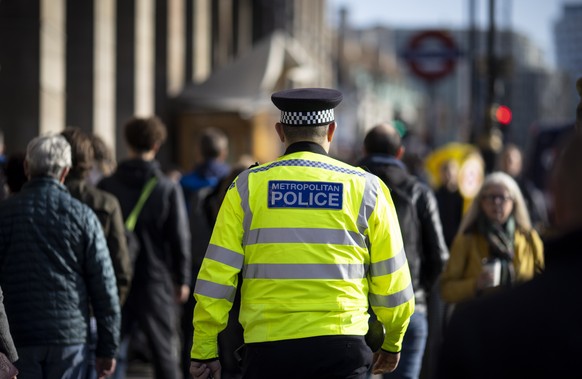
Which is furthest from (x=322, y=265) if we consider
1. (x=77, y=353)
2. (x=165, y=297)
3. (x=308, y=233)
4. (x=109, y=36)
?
(x=109, y=36)

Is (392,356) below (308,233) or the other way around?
below

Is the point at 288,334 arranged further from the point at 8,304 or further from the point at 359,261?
the point at 8,304

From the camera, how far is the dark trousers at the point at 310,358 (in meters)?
4.69

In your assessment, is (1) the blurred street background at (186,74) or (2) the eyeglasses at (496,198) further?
(1) the blurred street background at (186,74)

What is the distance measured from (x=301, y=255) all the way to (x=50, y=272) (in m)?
1.56

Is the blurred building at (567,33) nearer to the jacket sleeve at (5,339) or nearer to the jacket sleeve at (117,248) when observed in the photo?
the jacket sleeve at (117,248)

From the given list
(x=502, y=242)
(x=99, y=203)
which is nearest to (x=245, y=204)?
(x=99, y=203)

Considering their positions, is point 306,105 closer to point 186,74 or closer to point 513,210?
point 513,210

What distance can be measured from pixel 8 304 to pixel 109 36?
1321 cm

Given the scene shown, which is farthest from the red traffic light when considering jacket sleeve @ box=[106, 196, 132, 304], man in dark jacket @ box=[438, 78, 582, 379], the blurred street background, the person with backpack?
man in dark jacket @ box=[438, 78, 582, 379]

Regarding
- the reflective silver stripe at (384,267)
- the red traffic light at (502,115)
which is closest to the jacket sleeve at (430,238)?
the reflective silver stripe at (384,267)

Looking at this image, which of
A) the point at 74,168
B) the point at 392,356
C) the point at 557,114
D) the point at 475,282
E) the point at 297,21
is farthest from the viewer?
the point at 557,114

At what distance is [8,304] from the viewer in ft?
18.9

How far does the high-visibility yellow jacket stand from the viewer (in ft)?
15.5
